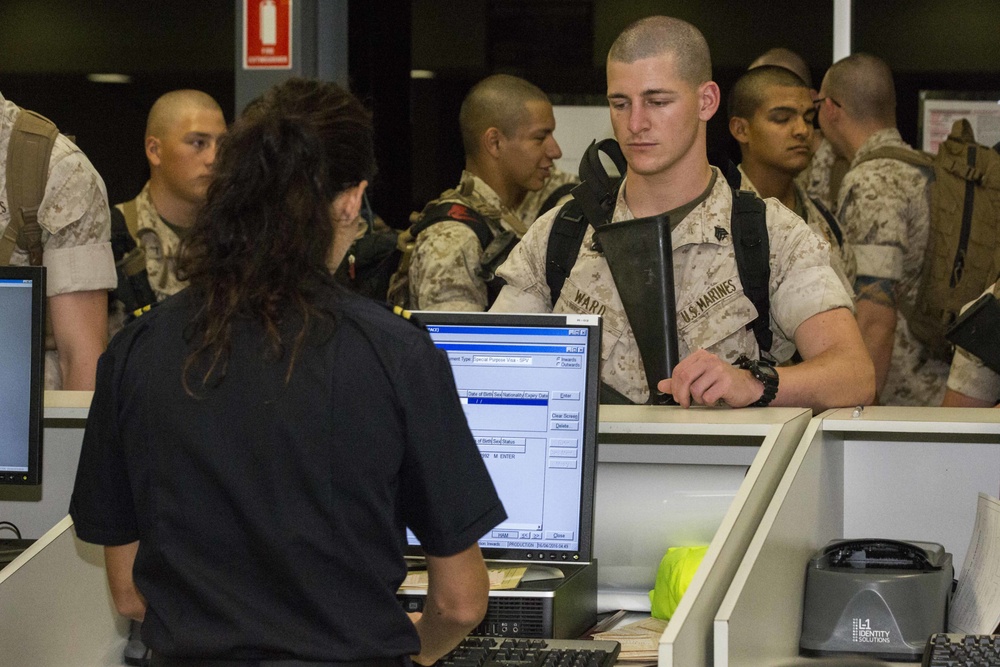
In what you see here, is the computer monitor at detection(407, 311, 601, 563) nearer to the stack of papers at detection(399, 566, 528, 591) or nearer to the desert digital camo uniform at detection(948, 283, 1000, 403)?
the stack of papers at detection(399, 566, 528, 591)

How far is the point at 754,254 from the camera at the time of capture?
7.84 feet

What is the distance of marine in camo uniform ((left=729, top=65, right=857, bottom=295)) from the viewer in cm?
387

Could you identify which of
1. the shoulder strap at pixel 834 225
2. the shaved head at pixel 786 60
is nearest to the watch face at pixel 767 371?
the shoulder strap at pixel 834 225

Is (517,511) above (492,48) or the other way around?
the other way around

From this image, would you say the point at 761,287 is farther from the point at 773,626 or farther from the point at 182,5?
the point at 182,5

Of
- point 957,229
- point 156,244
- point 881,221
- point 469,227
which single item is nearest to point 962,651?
point 469,227

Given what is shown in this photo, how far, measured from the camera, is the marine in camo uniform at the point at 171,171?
12.9 ft

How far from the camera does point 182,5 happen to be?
573 cm

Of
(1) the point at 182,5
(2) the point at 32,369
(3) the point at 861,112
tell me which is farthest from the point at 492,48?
(2) the point at 32,369

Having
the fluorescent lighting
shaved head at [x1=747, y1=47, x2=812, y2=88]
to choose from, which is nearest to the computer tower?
shaved head at [x1=747, y1=47, x2=812, y2=88]

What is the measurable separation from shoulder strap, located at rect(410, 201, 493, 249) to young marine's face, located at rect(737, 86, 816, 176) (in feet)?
2.98

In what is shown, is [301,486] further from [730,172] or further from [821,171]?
[821,171]

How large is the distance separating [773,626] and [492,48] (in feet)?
14.3

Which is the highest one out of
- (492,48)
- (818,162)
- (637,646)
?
(492,48)
